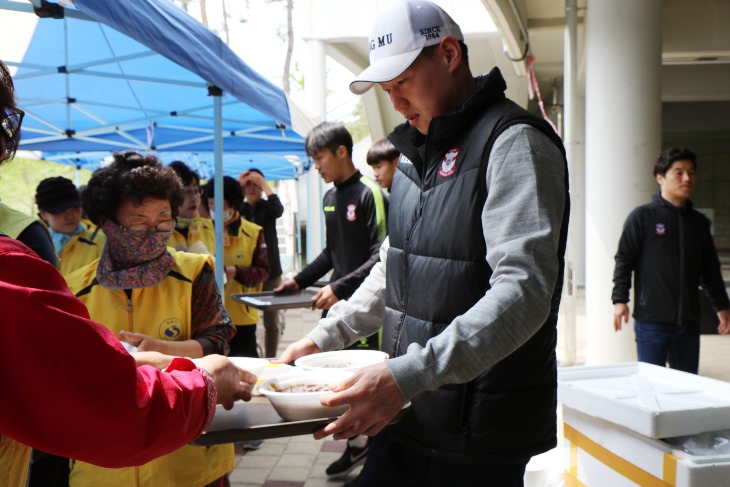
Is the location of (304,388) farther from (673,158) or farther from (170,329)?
(673,158)

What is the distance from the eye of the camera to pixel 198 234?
519 cm

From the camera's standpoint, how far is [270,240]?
288 inches

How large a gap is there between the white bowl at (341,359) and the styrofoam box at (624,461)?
105cm

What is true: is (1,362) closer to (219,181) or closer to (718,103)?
(219,181)

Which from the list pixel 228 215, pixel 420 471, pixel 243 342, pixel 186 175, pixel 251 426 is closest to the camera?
pixel 251 426

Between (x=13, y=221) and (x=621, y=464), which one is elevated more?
(x=13, y=221)

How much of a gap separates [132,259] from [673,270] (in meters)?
3.52

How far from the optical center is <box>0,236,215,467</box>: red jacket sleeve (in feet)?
3.39

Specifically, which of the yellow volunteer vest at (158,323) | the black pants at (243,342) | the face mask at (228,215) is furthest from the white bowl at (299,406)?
the face mask at (228,215)

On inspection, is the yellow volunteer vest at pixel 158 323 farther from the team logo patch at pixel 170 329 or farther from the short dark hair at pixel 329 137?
the short dark hair at pixel 329 137

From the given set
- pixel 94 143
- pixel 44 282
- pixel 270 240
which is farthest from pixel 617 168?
pixel 94 143

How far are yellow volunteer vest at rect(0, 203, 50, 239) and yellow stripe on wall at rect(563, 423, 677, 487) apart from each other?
227cm

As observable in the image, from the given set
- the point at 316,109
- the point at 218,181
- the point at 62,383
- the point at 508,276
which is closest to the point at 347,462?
the point at 218,181

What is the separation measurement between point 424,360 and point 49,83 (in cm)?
601
